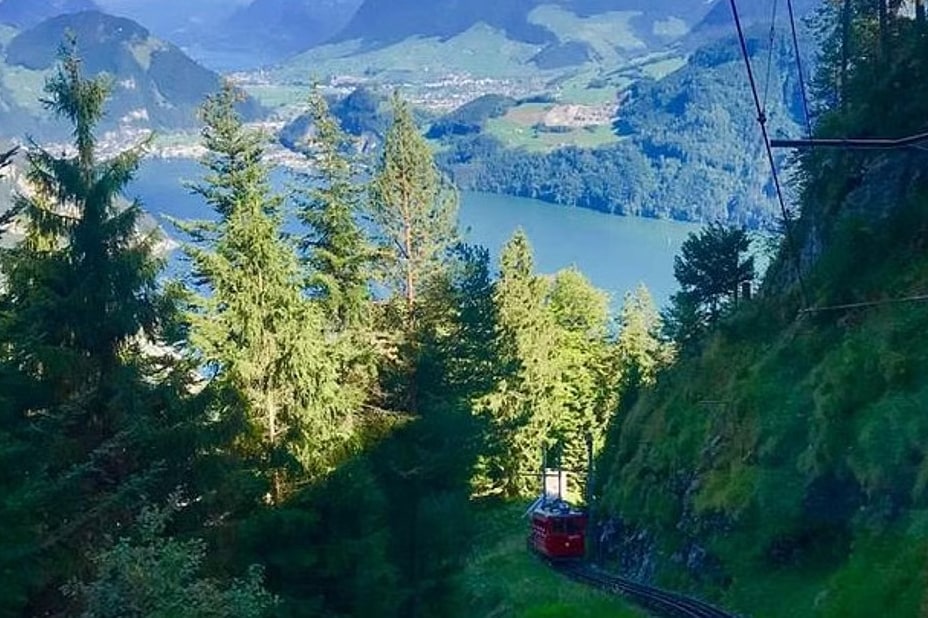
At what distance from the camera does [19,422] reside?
14.1m

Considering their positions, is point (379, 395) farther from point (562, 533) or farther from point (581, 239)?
point (581, 239)

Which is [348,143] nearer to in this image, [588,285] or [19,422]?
[19,422]

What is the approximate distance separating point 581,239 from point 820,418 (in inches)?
5783

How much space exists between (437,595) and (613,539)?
8637mm

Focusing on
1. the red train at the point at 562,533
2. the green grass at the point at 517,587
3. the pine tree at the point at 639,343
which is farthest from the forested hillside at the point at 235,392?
the pine tree at the point at 639,343

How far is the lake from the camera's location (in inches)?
4742

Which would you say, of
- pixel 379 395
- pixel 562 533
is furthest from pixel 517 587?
pixel 379 395

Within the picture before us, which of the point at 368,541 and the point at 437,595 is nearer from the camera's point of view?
the point at 368,541

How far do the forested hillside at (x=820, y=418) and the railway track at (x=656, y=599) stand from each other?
64cm

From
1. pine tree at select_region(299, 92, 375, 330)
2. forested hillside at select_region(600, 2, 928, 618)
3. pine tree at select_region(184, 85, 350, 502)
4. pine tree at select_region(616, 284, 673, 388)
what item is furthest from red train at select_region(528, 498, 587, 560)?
pine tree at select_region(184, 85, 350, 502)

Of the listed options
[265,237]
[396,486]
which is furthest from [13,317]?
[396,486]

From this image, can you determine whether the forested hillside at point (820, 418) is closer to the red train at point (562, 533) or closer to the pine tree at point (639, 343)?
the red train at point (562, 533)

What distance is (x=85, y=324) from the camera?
594 inches

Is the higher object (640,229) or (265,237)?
(265,237)
